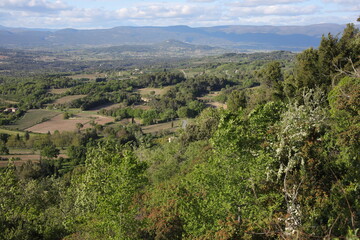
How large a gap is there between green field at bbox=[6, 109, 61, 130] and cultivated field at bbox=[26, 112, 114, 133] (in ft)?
6.03

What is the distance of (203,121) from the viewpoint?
3328 cm

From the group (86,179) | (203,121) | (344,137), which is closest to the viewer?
(344,137)

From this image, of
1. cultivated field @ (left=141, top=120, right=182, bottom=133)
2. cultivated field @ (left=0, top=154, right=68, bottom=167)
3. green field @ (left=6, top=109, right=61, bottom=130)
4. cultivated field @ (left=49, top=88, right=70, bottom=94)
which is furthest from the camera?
cultivated field @ (left=49, top=88, right=70, bottom=94)

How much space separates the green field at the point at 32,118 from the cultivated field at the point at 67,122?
1.84 metres

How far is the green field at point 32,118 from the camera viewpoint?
2531 inches

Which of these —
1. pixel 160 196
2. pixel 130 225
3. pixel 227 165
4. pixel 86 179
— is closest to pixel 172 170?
pixel 160 196

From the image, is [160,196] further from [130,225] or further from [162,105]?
[162,105]

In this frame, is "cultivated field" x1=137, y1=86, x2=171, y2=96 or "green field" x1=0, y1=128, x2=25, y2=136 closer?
"green field" x1=0, y1=128, x2=25, y2=136

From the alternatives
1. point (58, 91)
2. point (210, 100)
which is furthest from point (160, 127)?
point (58, 91)

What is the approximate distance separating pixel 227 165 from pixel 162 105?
70.5 m

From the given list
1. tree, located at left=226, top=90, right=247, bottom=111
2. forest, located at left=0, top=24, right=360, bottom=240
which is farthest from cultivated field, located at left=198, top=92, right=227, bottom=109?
forest, located at left=0, top=24, right=360, bottom=240

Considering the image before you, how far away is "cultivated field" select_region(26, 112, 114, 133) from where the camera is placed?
206 feet

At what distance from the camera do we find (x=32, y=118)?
70.8 metres

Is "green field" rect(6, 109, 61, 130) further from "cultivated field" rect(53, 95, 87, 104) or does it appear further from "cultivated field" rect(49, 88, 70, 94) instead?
"cultivated field" rect(49, 88, 70, 94)
